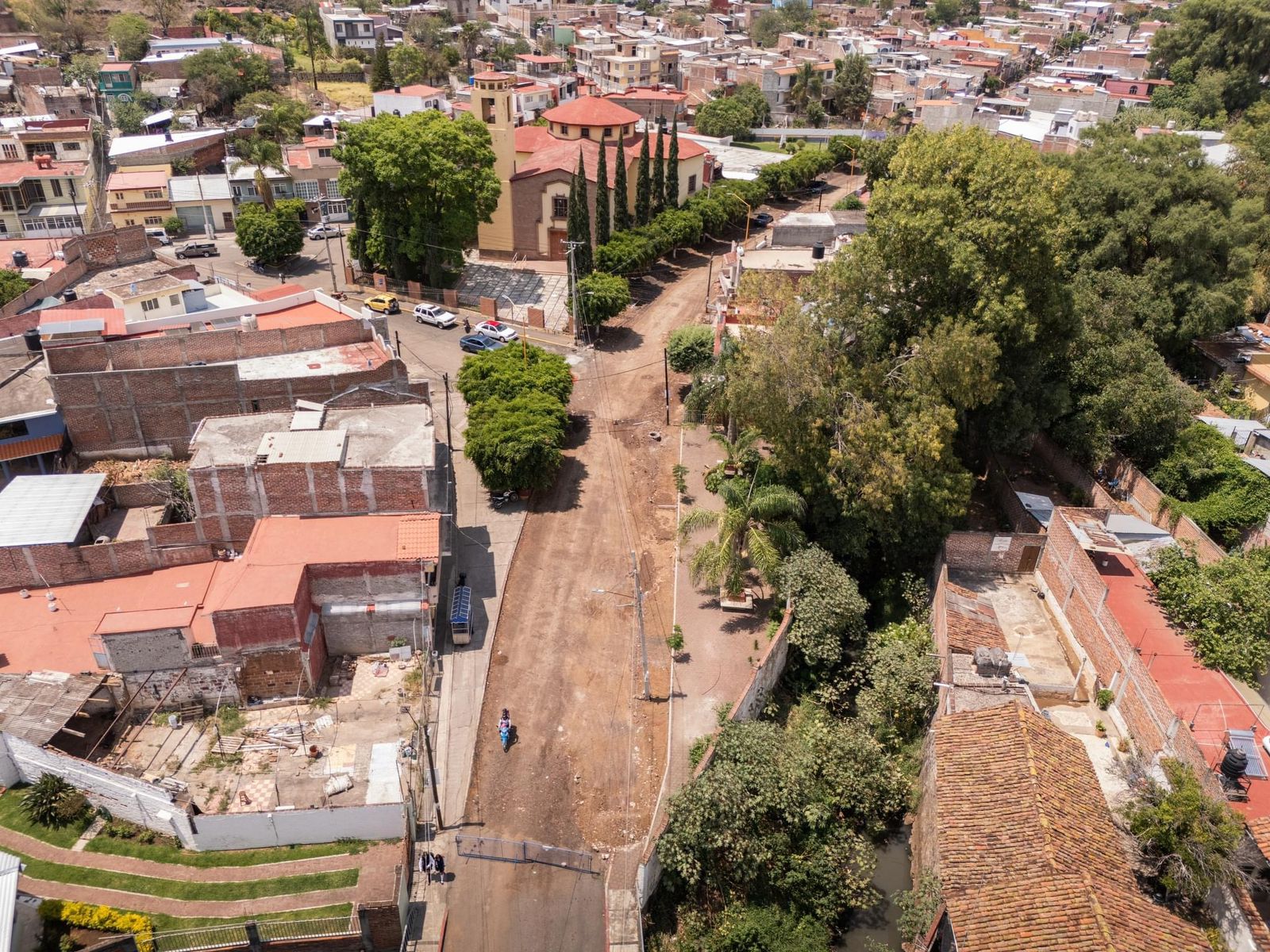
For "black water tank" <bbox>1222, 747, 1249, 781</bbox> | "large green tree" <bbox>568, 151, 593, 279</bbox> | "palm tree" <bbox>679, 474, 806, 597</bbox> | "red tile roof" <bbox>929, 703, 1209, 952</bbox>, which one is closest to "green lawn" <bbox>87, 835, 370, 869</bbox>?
"palm tree" <bbox>679, 474, 806, 597</bbox>

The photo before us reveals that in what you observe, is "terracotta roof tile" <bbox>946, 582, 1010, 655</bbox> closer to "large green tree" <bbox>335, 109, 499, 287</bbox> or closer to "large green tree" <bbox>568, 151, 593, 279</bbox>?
"large green tree" <bbox>568, 151, 593, 279</bbox>

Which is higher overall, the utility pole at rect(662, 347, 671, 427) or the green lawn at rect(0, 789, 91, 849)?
the utility pole at rect(662, 347, 671, 427)

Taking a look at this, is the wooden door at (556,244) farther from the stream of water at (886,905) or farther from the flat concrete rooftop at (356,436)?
the stream of water at (886,905)

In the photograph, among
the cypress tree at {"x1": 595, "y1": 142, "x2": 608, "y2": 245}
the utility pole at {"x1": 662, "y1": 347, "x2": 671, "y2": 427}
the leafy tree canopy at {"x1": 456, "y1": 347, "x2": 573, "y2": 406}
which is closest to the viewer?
the leafy tree canopy at {"x1": 456, "y1": 347, "x2": 573, "y2": 406}

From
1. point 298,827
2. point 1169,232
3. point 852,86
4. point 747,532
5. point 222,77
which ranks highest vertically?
point 222,77

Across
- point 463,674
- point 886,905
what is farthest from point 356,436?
point 886,905

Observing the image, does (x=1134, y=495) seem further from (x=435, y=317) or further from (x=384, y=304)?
(x=384, y=304)

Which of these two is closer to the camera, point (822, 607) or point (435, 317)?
point (822, 607)
